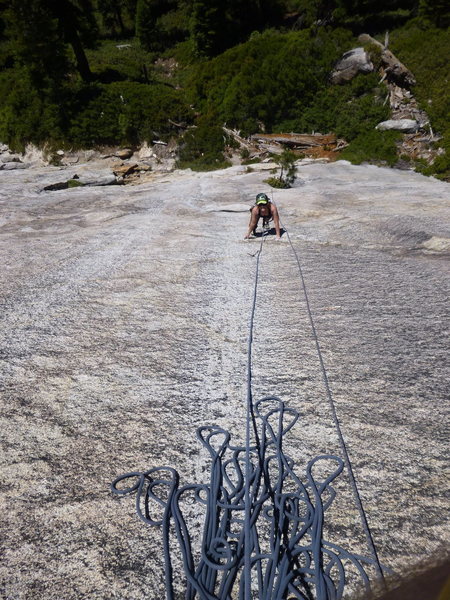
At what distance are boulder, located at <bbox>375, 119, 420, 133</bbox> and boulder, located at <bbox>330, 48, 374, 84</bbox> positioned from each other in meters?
4.93

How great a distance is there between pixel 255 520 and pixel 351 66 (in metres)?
26.2

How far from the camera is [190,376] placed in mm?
3506

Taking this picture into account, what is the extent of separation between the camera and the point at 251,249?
7.23 metres

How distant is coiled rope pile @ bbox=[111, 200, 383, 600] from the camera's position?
6.20 feet

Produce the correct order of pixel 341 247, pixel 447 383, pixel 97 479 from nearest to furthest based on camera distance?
pixel 97 479 < pixel 447 383 < pixel 341 247

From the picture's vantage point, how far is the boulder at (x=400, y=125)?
17.9 meters

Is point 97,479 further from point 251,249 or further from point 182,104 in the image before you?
point 182,104

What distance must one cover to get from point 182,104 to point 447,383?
1019 inches

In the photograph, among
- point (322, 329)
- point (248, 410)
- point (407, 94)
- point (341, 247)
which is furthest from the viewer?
point (407, 94)

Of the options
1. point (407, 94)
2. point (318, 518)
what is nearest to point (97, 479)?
point (318, 518)

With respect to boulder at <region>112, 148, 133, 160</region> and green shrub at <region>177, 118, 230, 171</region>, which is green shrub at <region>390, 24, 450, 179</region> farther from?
boulder at <region>112, 148, 133, 160</region>

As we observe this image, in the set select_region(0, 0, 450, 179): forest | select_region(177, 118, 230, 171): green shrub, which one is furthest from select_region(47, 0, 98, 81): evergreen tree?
select_region(177, 118, 230, 171): green shrub

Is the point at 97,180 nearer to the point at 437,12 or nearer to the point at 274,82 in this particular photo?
the point at 274,82

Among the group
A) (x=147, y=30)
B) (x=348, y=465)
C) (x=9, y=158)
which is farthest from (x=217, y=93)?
(x=348, y=465)
